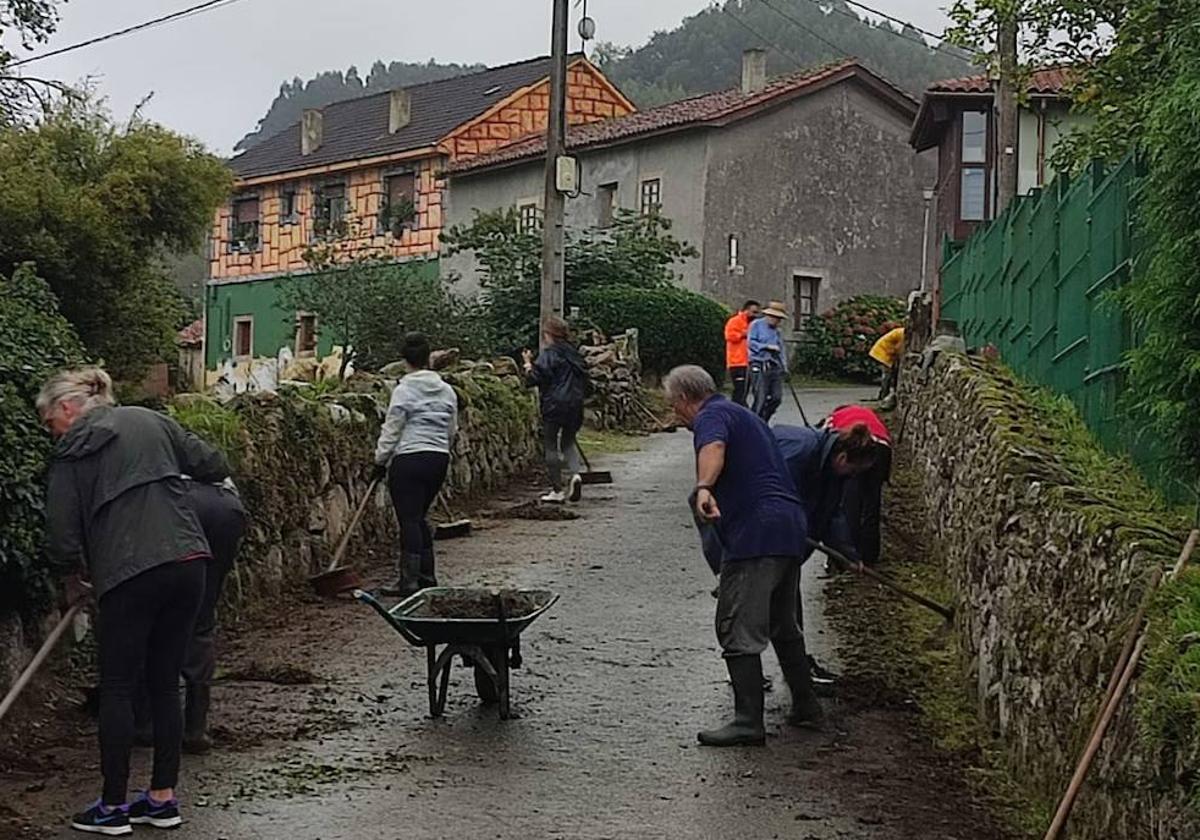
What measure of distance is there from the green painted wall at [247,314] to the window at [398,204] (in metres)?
3.15

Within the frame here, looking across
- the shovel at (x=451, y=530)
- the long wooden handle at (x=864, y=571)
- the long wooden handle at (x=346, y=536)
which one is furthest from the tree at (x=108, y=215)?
the long wooden handle at (x=864, y=571)

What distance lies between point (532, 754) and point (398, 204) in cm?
4038

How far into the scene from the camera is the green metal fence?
8820mm

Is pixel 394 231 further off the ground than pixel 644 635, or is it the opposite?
pixel 394 231

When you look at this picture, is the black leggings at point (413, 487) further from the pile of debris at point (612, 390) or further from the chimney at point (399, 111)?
the chimney at point (399, 111)

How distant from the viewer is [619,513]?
16391 millimetres

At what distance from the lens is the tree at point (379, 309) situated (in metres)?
26.4

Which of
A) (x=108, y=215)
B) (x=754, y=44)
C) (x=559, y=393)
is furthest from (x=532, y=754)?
(x=754, y=44)

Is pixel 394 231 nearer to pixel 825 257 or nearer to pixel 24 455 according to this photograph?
pixel 825 257

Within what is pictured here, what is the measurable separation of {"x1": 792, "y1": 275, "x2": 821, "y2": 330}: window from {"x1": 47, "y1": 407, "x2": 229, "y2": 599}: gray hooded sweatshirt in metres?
35.8

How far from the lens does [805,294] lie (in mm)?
42375

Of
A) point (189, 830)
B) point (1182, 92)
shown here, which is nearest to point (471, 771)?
point (189, 830)

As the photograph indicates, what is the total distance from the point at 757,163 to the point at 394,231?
35.1ft

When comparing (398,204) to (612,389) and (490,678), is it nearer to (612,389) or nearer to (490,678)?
(612,389)
